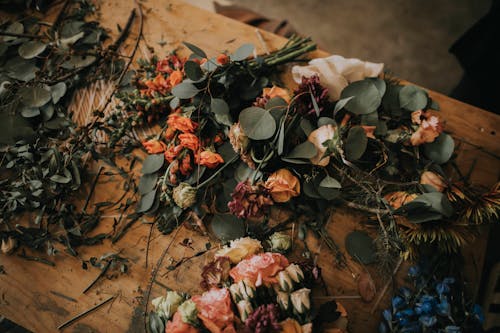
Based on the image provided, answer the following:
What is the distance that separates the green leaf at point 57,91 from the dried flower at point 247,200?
23.7 inches

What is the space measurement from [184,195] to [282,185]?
0.77ft

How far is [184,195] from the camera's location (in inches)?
34.0

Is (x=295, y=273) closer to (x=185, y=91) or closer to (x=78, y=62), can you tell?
(x=185, y=91)

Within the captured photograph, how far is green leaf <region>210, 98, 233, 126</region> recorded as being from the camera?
2.95ft

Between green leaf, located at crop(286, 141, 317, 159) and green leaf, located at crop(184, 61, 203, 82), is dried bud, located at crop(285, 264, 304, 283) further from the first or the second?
green leaf, located at crop(184, 61, 203, 82)

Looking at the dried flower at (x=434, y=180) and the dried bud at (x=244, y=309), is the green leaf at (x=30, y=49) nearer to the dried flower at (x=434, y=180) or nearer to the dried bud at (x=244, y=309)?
the dried bud at (x=244, y=309)

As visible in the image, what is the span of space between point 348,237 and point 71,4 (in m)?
1.11

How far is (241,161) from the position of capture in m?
0.95

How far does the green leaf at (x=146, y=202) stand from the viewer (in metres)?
0.94

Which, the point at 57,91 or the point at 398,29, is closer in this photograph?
the point at 57,91

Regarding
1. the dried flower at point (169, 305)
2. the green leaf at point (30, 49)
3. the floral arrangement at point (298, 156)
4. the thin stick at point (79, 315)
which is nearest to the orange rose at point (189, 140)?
the floral arrangement at point (298, 156)

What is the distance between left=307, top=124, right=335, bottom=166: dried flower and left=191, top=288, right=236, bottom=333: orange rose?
1.22ft

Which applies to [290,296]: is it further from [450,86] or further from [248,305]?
[450,86]

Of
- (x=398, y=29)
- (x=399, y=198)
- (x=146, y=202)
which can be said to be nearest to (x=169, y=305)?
(x=146, y=202)
